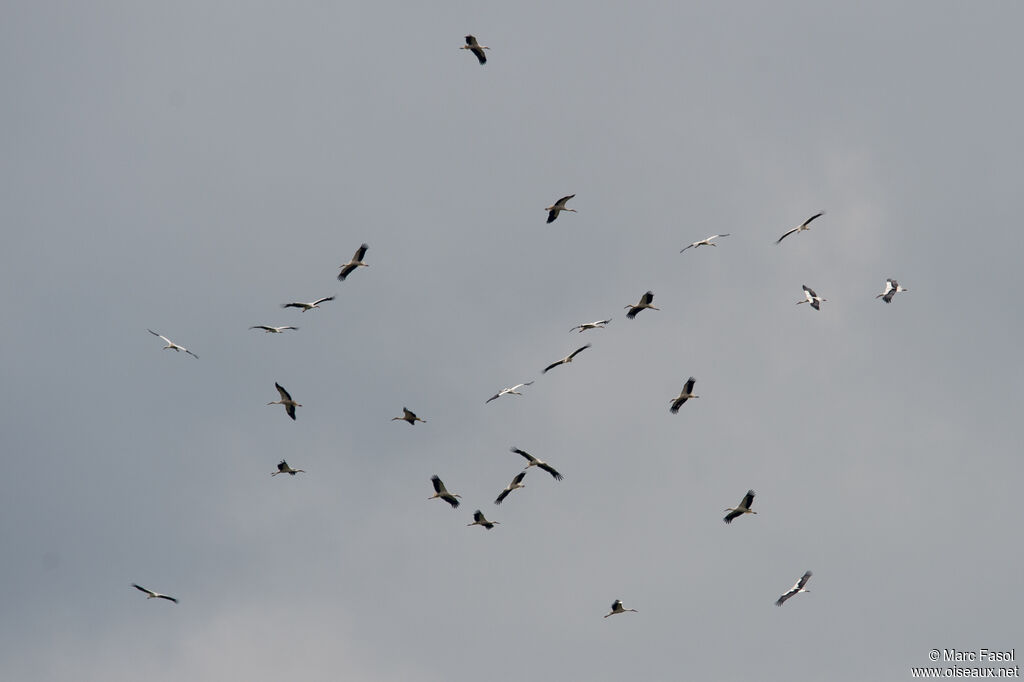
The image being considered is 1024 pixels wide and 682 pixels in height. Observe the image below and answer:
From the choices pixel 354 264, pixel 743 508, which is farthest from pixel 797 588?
pixel 354 264

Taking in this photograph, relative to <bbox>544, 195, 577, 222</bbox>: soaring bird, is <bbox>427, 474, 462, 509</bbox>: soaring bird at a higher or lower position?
lower

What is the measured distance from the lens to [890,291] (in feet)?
325

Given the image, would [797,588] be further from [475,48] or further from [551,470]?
[475,48]

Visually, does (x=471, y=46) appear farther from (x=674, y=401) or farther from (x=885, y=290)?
(x=885, y=290)

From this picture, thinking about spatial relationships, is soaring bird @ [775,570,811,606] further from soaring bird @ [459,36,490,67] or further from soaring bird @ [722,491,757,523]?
soaring bird @ [459,36,490,67]

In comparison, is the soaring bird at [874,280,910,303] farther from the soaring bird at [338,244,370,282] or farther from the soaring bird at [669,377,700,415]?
the soaring bird at [338,244,370,282]

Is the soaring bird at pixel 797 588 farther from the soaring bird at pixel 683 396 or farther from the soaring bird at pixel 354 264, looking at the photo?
the soaring bird at pixel 354 264

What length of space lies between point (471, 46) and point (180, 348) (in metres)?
25.5

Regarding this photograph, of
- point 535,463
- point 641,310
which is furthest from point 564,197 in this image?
point 535,463

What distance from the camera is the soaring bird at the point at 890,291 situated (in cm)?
9750

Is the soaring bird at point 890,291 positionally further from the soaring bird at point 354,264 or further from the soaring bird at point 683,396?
the soaring bird at point 354,264

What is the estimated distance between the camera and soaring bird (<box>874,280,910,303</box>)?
97.5 meters

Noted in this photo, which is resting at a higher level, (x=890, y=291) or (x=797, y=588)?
(x=890, y=291)

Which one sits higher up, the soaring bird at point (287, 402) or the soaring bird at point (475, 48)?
the soaring bird at point (475, 48)
